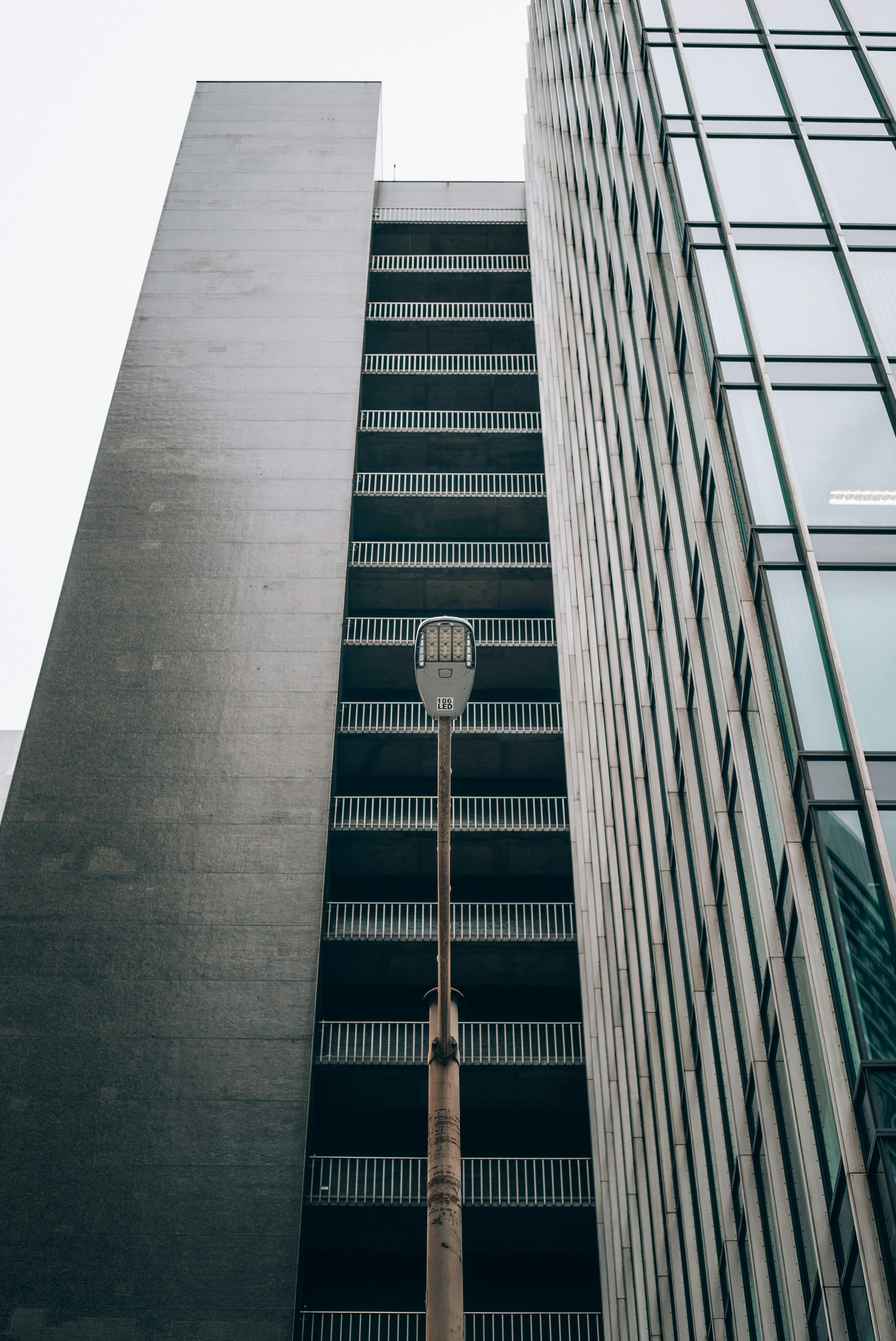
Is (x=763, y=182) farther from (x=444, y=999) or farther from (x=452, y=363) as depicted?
(x=452, y=363)

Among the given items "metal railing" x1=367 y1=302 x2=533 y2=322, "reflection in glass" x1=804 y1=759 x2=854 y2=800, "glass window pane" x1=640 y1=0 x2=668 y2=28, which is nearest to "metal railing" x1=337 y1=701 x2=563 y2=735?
"metal railing" x1=367 y1=302 x2=533 y2=322

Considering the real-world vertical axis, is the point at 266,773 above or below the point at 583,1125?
above

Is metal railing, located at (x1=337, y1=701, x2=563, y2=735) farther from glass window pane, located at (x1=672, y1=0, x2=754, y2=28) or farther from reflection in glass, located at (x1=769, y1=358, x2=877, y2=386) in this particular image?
glass window pane, located at (x1=672, y1=0, x2=754, y2=28)

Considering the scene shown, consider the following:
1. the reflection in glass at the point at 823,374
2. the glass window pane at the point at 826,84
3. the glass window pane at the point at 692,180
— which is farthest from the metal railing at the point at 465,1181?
the glass window pane at the point at 826,84

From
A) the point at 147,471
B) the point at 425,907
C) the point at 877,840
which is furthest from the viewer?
the point at 147,471

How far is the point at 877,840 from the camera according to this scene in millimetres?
10000

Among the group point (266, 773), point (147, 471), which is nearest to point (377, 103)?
point (147, 471)

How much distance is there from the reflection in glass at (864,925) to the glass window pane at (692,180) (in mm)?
10102

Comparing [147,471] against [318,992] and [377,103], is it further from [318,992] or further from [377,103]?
[377,103]

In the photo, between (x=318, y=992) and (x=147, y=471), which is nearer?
(x=318, y=992)

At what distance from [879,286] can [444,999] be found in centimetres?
1187

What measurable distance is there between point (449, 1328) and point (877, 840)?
597cm

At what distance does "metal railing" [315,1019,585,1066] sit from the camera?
25219 mm

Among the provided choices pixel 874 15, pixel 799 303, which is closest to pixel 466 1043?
pixel 799 303
